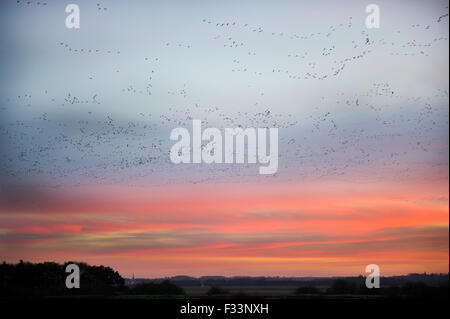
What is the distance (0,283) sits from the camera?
62125 millimetres
